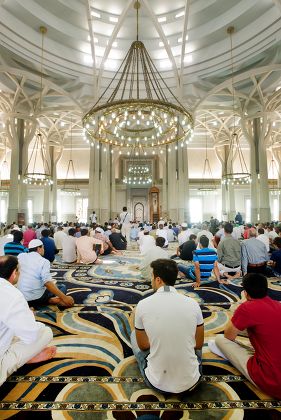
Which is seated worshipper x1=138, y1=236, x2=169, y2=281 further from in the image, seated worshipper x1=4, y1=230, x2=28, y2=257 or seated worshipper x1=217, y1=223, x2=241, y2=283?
seated worshipper x1=4, y1=230, x2=28, y2=257

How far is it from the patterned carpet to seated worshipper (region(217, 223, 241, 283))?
1505 millimetres

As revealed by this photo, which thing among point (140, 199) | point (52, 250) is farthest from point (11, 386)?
point (140, 199)

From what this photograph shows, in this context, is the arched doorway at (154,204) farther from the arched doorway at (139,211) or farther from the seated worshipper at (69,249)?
the seated worshipper at (69,249)

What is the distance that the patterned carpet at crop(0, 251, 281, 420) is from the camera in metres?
1.53

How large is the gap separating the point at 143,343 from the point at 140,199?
786 inches

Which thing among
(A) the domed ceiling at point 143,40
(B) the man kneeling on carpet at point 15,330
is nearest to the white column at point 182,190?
(A) the domed ceiling at point 143,40

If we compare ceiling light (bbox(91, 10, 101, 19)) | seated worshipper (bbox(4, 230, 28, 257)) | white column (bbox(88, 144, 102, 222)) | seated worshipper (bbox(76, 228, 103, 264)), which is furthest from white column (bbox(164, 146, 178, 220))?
seated worshipper (bbox(4, 230, 28, 257))

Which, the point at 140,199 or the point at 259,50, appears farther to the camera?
the point at 140,199

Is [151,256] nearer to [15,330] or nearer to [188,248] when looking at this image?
[188,248]

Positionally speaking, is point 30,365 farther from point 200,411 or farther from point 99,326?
point 200,411

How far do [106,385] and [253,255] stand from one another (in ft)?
10.5

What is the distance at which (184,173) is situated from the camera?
13.8 meters

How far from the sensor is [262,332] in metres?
1.53

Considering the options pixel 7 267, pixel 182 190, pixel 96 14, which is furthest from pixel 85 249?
pixel 96 14
